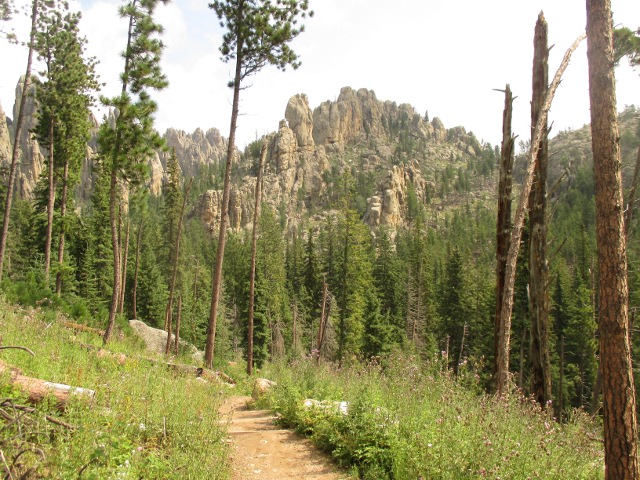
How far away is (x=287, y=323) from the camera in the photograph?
1683 inches

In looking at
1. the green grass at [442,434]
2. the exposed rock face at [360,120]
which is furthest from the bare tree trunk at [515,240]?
the exposed rock face at [360,120]

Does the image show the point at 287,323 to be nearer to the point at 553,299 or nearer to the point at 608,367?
the point at 553,299

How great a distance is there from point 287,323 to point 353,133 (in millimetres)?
118257

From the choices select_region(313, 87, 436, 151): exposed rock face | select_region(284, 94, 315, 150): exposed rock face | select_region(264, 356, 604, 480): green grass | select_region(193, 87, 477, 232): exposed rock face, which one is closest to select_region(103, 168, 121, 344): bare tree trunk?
select_region(264, 356, 604, 480): green grass

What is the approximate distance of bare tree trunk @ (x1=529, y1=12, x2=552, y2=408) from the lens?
8.76 m

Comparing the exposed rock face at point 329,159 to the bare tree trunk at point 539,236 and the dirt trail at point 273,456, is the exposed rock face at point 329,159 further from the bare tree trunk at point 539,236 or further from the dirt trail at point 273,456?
the dirt trail at point 273,456

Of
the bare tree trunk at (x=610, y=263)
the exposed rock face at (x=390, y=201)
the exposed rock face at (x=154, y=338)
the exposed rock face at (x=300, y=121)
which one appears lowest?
the exposed rock face at (x=154, y=338)

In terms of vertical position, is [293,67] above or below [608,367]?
above

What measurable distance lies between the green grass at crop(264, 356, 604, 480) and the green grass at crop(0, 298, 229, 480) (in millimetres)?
1707

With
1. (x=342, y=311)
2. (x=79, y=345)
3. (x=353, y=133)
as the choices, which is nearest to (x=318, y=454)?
(x=79, y=345)

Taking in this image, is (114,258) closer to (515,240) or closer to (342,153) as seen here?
(515,240)

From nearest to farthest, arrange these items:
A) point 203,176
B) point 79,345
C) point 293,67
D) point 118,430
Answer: point 118,430
point 79,345
point 293,67
point 203,176

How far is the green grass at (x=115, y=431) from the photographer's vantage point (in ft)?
11.8

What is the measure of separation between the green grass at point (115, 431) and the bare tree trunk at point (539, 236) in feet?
21.3
